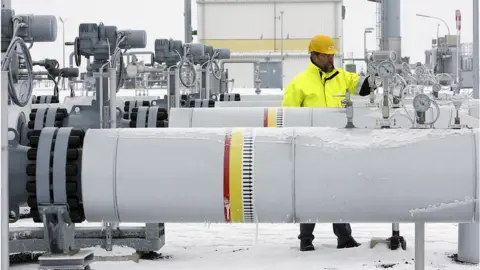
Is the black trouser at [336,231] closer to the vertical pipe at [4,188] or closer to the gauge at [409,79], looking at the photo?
the vertical pipe at [4,188]

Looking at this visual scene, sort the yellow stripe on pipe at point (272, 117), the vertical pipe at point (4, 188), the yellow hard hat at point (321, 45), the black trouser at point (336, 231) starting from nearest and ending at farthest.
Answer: the vertical pipe at point (4, 188)
the black trouser at point (336, 231)
the yellow hard hat at point (321, 45)
the yellow stripe on pipe at point (272, 117)

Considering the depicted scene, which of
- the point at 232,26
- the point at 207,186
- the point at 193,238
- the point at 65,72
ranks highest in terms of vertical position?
the point at 232,26

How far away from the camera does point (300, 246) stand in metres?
6.14

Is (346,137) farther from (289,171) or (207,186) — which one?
(207,186)

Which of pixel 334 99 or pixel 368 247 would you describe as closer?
pixel 368 247

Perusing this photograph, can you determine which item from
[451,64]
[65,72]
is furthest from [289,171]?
[451,64]

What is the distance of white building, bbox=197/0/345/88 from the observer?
37.3 m

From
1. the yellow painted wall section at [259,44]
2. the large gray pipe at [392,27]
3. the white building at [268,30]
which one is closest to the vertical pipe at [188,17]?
the large gray pipe at [392,27]

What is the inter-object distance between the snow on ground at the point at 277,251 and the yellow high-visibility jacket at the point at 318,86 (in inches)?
42.3

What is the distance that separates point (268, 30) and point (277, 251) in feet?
108

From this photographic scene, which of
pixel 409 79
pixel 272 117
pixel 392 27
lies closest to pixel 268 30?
pixel 392 27

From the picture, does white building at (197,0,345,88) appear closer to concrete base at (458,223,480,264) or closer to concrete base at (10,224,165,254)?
concrete base at (10,224,165,254)

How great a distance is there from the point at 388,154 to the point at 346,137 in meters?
0.22

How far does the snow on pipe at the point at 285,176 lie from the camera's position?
3732 millimetres
